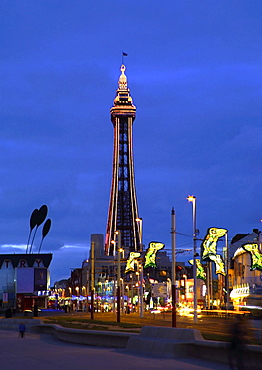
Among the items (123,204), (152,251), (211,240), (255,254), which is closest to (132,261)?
(152,251)

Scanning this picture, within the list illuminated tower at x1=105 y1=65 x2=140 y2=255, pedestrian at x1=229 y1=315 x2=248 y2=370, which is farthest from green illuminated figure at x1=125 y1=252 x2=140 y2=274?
illuminated tower at x1=105 y1=65 x2=140 y2=255

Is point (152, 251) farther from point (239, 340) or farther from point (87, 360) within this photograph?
point (239, 340)

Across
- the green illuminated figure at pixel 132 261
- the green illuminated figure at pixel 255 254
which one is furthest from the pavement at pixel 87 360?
the green illuminated figure at pixel 132 261

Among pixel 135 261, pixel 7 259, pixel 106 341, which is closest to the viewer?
pixel 106 341

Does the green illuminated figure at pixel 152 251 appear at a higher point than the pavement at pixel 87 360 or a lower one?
higher

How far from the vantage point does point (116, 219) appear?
186 meters

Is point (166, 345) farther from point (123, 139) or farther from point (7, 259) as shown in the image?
point (123, 139)

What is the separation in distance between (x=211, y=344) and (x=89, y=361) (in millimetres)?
4780

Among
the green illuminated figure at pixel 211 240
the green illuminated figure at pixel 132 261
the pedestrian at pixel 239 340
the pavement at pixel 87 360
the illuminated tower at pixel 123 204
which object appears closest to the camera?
the pedestrian at pixel 239 340

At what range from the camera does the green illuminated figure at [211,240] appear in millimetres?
55409

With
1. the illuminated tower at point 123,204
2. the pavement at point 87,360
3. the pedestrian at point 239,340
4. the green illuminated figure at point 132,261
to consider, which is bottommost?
the pavement at point 87,360

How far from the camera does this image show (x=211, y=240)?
56281 mm

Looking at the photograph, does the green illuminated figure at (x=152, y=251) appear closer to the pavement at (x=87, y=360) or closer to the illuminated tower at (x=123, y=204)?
the pavement at (x=87, y=360)

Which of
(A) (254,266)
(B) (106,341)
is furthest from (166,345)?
(A) (254,266)
